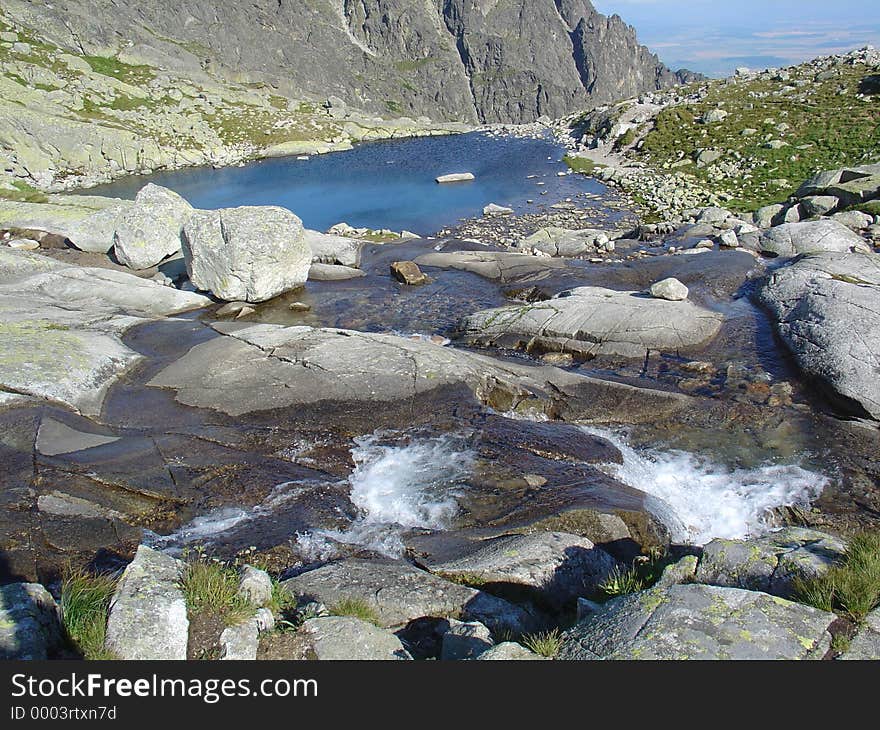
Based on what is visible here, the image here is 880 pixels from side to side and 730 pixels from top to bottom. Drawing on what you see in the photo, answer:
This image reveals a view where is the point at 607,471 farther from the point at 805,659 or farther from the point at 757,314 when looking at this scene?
the point at 757,314

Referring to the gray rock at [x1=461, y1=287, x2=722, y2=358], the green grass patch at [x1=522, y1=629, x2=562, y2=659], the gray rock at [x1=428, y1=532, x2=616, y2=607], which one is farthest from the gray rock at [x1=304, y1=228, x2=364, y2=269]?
the green grass patch at [x1=522, y1=629, x2=562, y2=659]

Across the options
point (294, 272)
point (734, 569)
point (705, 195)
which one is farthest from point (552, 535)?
point (705, 195)

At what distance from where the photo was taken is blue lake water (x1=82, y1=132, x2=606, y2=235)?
188 feet

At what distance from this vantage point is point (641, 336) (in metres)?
23.6

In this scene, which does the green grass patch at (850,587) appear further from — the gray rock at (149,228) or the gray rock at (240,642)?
the gray rock at (149,228)

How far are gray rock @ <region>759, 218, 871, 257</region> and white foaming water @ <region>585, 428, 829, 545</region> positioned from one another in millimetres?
20779

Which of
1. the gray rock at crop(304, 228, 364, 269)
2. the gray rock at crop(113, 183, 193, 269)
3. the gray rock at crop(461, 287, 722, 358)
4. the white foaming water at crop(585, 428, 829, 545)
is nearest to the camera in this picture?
the white foaming water at crop(585, 428, 829, 545)

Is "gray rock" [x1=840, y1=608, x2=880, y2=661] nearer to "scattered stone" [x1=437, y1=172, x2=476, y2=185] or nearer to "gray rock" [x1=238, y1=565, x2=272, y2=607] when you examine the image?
"gray rock" [x1=238, y1=565, x2=272, y2=607]

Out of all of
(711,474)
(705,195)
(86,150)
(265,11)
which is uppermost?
(265,11)

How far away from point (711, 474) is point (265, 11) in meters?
223

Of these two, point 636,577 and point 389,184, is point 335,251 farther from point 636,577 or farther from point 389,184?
point 389,184

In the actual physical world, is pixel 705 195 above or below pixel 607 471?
above

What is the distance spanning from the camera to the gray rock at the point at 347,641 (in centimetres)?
796

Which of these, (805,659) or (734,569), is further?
(734,569)
